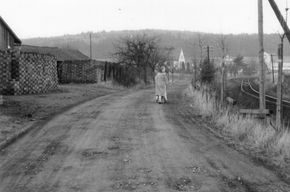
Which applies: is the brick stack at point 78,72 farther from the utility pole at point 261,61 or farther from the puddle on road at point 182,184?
the puddle on road at point 182,184

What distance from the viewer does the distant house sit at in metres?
32.6

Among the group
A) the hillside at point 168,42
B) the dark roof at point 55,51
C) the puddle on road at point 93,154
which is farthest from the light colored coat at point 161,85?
the hillside at point 168,42

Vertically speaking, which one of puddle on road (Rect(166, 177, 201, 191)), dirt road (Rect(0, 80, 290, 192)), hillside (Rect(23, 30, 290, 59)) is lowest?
puddle on road (Rect(166, 177, 201, 191))

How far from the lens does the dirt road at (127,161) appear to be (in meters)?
7.35

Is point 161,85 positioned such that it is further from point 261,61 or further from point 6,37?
point 6,37

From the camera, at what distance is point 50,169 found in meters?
8.27

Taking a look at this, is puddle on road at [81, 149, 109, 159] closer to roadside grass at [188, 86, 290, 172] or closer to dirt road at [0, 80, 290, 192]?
dirt road at [0, 80, 290, 192]

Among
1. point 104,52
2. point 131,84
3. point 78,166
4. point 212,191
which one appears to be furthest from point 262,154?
point 104,52

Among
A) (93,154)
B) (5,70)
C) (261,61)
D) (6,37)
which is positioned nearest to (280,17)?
(261,61)

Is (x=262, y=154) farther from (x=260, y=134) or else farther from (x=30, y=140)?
(x=30, y=140)

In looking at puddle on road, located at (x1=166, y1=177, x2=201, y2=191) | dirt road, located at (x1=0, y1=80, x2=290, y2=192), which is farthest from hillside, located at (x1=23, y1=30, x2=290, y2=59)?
puddle on road, located at (x1=166, y1=177, x2=201, y2=191)

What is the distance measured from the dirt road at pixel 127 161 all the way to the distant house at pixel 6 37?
20.8 meters

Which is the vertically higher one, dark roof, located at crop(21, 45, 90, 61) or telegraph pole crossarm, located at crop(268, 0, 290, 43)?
dark roof, located at crop(21, 45, 90, 61)

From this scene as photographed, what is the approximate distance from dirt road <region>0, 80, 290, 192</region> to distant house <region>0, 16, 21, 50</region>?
68.2ft
